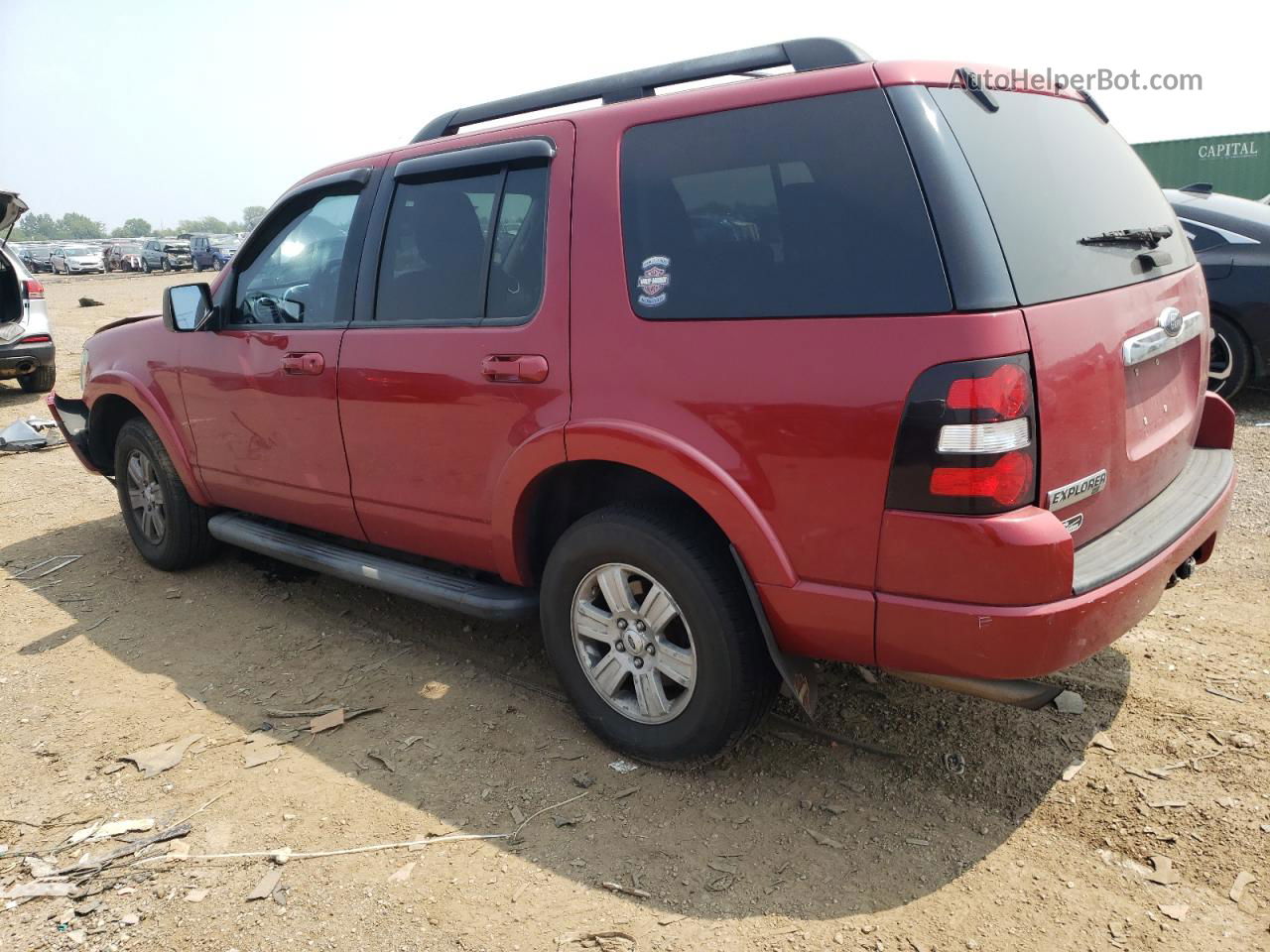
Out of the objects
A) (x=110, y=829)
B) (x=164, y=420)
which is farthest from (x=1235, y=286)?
(x=110, y=829)

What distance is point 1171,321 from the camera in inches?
113

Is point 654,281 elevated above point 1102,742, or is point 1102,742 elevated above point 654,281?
point 654,281

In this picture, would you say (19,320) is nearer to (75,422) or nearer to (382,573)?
(75,422)

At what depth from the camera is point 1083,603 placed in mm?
2369

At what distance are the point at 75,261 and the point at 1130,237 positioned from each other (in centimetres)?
5372

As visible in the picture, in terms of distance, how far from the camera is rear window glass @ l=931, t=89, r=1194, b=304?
2.41 meters

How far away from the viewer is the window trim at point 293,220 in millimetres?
3773

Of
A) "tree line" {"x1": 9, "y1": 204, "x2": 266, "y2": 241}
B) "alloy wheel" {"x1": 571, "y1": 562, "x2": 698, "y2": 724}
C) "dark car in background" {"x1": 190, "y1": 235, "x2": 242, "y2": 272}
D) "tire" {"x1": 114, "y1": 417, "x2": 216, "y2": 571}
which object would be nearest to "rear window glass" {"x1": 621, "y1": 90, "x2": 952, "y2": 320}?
"alloy wheel" {"x1": 571, "y1": 562, "x2": 698, "y2": 724}

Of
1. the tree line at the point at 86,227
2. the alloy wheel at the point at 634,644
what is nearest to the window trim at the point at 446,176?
the alloy wheel at the point at 634,644

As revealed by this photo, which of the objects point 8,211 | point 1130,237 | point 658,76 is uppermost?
point 8,211

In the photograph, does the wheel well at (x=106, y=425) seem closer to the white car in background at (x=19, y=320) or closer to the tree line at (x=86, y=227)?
the white car in background at (x=19, y=320)

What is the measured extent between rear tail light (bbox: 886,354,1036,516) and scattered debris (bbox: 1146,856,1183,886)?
3.53 feet

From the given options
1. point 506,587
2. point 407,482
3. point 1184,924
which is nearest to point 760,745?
point 506,587

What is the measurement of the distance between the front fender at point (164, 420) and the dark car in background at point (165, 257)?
151 feet
